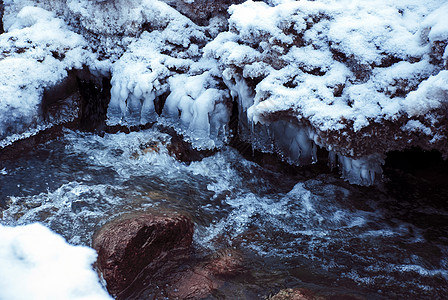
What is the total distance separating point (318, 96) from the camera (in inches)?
127

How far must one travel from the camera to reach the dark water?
277 cm

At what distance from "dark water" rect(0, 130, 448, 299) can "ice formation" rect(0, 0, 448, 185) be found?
13.0 inches

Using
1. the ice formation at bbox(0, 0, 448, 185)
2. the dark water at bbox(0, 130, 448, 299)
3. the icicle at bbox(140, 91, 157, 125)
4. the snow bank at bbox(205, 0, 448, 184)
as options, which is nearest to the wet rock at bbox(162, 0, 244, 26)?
the ice formation at bbox(0, 0, 448, 185)

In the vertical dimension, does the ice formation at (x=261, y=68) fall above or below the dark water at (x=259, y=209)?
above

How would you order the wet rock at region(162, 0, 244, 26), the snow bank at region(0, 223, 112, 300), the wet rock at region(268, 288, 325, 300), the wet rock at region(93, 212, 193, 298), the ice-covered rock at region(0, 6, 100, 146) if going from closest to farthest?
the snow bank at region(0, 223, 112, 300), the wet rock at region(268, 288, 325, 300), the wet rock at region(93, 212, 193, 298), the ice-covered rock at region(0, 6, 100, 146), the wet rock at region(162, 0, 244, 26)

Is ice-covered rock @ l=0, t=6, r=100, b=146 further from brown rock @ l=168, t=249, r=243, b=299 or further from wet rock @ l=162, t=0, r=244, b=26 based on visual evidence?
brown rock @ l=168, t=249, r=243, b=299

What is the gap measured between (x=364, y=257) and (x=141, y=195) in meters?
1.97

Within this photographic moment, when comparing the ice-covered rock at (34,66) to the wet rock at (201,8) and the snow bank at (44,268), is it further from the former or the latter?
the snow bank at (44,268)

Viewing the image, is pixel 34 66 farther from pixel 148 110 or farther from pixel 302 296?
pixel 302 296

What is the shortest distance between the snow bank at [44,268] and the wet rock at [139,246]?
0.34ft

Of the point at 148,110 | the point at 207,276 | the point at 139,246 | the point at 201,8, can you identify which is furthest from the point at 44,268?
the point at 201,8

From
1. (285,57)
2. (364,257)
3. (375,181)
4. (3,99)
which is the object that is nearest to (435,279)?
(364,257)

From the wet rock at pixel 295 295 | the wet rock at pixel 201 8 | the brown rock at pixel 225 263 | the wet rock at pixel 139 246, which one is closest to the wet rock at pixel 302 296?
the wet rock at pixel 295 295

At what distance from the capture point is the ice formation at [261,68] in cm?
302
